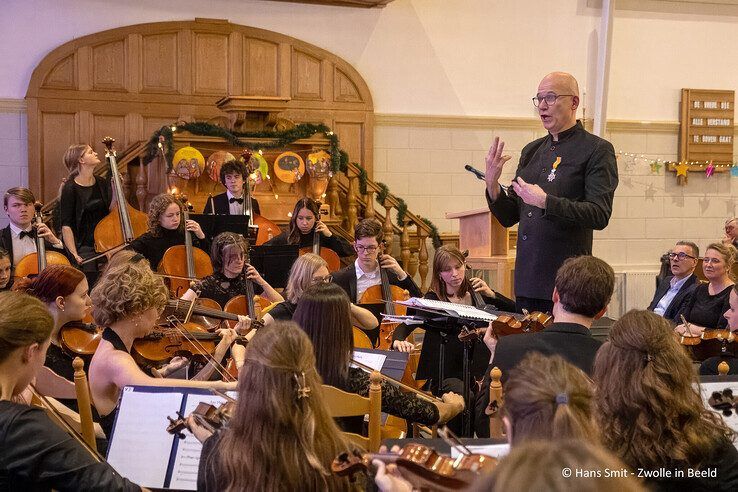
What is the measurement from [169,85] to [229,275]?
3.76 meters

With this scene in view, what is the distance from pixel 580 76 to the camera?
9938 millimetres

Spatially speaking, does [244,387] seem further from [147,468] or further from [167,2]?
[167,2]

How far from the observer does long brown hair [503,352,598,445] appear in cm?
173

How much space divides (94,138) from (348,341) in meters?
6.23

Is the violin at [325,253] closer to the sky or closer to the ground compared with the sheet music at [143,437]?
closer to the sky

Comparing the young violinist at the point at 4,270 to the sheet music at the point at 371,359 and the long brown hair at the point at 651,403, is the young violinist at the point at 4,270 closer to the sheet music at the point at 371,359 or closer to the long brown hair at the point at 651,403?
the sheet music at the point at 371,359

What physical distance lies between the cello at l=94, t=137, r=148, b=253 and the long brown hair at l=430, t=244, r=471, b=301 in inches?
106

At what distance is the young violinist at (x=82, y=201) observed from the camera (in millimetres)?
6926

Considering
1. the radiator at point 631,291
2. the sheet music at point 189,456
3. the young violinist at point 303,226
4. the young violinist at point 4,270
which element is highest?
the young violinist at point 303,226

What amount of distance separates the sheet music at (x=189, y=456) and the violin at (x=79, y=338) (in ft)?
5.07

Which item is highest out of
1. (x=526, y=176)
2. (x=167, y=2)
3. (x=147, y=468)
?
(x=167, y=2)

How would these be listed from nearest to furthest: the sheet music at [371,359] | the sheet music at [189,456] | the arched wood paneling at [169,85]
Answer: the sheet music at [189,456]
the sheet music at [371,359]
the arched wood paneling at [169,85]

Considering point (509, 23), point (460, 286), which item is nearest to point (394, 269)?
point (460, 286)

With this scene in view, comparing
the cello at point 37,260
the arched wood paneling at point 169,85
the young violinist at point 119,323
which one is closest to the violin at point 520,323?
the young violinist at point 119,323
